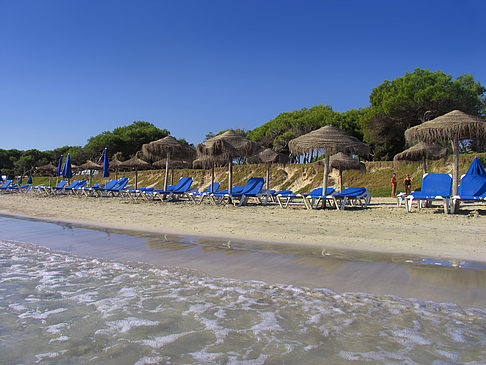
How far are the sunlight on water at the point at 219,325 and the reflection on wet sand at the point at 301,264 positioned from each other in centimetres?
28

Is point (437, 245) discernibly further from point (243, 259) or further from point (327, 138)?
point (327, 138)

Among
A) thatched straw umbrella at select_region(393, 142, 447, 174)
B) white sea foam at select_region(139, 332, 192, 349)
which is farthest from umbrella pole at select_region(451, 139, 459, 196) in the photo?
white sea foam at select_region(139, 332, 192, 349)

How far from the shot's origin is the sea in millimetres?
1831

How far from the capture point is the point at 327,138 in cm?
971

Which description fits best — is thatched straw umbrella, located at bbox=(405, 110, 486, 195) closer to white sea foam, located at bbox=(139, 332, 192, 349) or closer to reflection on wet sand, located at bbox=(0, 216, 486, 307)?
reflection on wet sand, located at bbox=(0, 216, 486, 307)

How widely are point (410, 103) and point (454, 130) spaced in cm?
1647

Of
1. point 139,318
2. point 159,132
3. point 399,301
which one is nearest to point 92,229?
point 139,318

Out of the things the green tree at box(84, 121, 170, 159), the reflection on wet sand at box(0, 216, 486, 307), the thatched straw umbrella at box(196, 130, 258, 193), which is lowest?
the reflection on wet sand at box(0, 216, 486, 307)

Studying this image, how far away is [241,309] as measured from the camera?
245 cm

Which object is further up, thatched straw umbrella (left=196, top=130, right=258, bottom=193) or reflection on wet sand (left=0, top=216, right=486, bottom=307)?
thatched straw umbrella (left=196, top=130, right=258, bottom=193)

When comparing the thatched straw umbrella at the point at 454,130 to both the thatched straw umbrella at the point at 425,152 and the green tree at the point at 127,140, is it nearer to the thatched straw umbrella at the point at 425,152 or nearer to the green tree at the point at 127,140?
the thatched straw umbrella at the point at 425,152

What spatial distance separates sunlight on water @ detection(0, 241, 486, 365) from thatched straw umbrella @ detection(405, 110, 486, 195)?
26.0 ft

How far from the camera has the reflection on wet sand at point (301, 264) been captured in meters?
2.83

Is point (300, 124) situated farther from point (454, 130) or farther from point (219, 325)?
point (219, 325)
